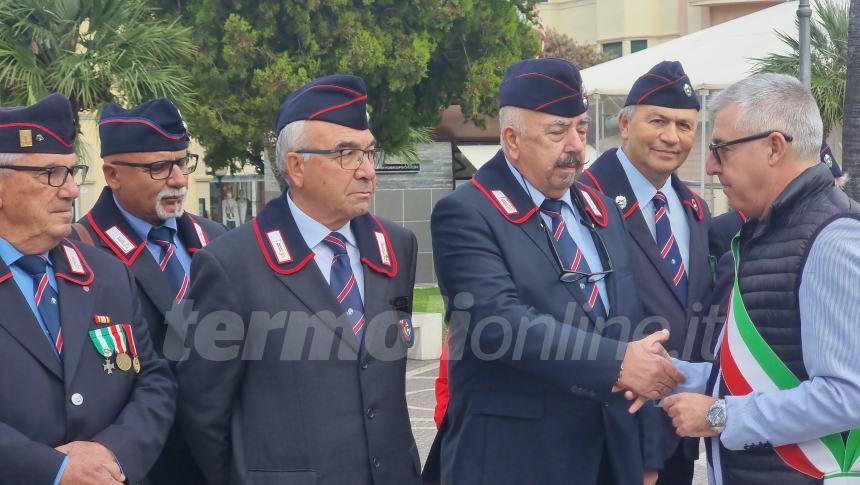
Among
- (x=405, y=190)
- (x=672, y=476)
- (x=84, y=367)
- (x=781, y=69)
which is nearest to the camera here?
(x=84, y=367)

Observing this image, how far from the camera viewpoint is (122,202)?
4.95 meters

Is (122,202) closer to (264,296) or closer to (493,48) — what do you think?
(264,296)

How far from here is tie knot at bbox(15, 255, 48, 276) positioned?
3.88m

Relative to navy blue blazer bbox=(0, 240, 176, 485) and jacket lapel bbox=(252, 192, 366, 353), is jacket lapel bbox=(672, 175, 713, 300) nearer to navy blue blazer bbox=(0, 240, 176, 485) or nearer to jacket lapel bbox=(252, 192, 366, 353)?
jacket lapel bbox=(252, 192, 366, 353)

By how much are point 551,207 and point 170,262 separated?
1608 millimetres

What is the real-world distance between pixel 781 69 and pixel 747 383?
14650 mm

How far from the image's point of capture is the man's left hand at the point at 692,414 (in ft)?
12.1

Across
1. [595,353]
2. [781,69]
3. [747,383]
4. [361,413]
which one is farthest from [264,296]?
[781,69]

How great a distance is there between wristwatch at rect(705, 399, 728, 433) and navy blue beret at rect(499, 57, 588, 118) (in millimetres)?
1199

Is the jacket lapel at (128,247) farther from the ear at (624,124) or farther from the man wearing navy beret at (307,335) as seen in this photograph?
the ear at (624,124)

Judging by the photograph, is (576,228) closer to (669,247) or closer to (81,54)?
(669,247)

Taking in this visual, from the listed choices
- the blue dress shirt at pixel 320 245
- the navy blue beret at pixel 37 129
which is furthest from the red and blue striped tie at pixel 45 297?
the blue dress shirt at pixel 320 245

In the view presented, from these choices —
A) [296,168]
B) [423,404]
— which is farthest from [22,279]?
[423,404]

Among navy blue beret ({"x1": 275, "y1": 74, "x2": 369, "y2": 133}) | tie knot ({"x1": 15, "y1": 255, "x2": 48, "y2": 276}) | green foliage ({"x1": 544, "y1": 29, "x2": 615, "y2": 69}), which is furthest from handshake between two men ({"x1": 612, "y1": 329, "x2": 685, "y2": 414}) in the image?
green foliage ({"x1": 544, "y1": 29, "x2": 615, "y2": 69})
